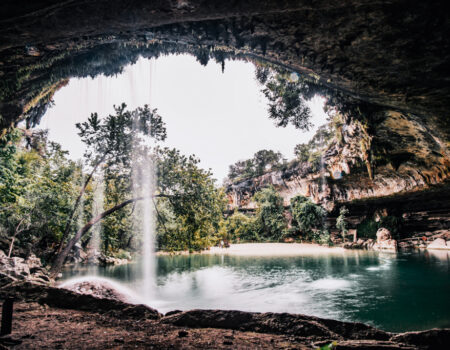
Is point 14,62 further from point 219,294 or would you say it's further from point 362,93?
point 219,294

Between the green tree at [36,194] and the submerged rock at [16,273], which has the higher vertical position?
the green tree at [36,194]

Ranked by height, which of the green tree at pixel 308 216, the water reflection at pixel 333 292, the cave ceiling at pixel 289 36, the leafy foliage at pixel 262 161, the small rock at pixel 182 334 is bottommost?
the water reflection at pixel 333 292

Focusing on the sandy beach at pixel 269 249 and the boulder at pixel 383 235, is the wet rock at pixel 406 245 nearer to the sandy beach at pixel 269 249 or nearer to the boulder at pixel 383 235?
the boulder at pixel 383 235

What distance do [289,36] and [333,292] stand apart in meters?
9.66

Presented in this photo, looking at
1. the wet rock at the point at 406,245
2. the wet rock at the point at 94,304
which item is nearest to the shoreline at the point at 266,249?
the wet rock at the point at 406,245

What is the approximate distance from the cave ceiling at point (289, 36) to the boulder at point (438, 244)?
20604mm

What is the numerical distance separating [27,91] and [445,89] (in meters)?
9.60

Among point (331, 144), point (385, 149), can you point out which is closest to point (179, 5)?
point (385, 149)

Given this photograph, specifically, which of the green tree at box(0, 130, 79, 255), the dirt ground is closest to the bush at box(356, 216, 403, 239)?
the dirt ground

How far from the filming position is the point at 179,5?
2709 millimetres

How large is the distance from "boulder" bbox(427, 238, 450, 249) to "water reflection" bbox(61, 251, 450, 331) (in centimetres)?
762

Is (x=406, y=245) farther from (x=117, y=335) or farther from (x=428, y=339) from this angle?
(x=117, y=335)

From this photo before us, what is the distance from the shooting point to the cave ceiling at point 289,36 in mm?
2645

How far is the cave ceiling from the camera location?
2645 millimetres
